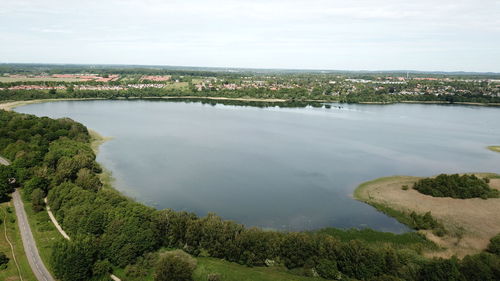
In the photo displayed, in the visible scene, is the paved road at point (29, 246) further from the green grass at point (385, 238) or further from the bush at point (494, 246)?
the bush at point (494, 246)

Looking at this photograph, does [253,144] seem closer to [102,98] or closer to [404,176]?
[404,176]

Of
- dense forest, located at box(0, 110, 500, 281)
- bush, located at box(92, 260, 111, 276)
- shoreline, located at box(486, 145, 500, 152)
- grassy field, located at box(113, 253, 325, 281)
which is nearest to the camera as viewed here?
dense forest, located at box(0, 110, 500, 281)

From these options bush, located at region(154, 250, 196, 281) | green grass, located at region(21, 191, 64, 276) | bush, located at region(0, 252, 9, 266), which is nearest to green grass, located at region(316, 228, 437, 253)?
bush, located at region(154, 250, 196, 281)

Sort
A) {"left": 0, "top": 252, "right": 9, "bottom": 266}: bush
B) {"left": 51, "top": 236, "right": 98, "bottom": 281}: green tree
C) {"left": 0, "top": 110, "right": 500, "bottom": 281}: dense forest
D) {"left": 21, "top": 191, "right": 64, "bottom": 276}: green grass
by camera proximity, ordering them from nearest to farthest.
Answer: {"left": 51, "top": 236, "right": 98, "bottom": 281}: green tree < {"left": 0, "top": 110, "right": 500, "bottom": 281}: dense forest < {"left": 0, "top": 252, "right": 9, "bottom": 266}: bush < {"left": 21, "top": 191, "right": 64, "bottom": 276}: green grass

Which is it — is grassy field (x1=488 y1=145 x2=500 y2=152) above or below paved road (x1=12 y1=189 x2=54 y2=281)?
above

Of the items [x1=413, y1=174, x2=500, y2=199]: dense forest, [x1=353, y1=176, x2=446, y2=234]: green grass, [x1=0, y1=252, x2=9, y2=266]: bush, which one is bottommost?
[x1=0, y1=252, x2=9, y2=266]: bush

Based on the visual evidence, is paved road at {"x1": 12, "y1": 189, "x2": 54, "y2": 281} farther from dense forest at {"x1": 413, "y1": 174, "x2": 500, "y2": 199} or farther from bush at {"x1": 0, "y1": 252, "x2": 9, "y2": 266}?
dense forest at {"x1": 413, "y1": 174, "x2": 500, "y2": 199}

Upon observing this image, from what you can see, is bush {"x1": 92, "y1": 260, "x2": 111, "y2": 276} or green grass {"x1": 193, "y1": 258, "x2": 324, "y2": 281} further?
green grass {"x1": 193, "y1": 258, "x2": 324, "y2": 281}

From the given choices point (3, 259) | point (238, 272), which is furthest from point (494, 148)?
point (3, 259)
